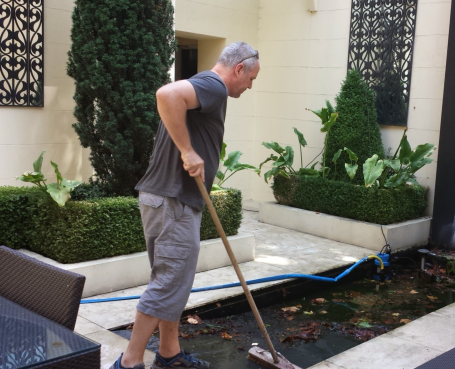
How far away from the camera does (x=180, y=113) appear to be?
8.12 feet

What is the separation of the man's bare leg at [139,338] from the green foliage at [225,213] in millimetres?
2498

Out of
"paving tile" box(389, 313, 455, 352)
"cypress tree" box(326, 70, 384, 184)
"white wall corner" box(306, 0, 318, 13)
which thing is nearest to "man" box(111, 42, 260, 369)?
"paving tile" box(389, 313, 455, 352)

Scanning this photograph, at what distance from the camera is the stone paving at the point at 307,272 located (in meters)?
3.34

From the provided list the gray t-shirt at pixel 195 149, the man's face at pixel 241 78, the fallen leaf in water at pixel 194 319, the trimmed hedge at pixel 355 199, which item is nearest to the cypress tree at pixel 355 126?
the trimmed hedge at pixel 355 199

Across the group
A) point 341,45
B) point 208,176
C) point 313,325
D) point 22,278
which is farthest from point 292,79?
point 22,278

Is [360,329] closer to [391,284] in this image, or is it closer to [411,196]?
[391,284]

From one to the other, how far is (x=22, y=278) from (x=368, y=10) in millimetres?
6216

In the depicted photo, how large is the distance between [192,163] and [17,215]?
2.56 m

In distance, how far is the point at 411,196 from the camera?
6.52 m

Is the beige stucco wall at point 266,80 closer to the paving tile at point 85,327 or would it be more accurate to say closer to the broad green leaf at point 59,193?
the broad green leaf at point 59,193

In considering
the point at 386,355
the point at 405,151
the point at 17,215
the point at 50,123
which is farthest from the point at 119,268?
the point at 405,151

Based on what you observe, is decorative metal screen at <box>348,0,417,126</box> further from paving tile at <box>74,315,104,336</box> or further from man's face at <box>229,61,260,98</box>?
paving tile at <box>74,315,104,336</box>

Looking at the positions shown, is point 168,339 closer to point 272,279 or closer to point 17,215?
point 272,279

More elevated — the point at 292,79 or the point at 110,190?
the point at 292,79
